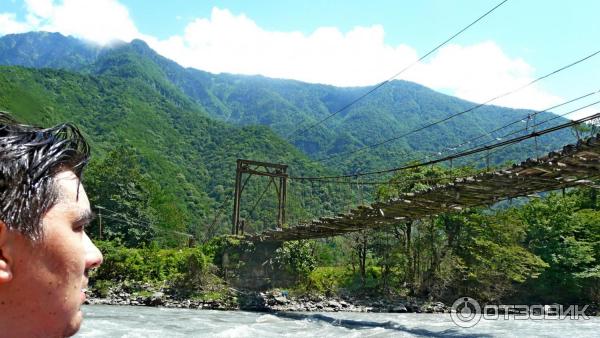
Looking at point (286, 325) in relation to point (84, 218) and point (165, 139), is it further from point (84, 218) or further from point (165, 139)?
point (165, 139)

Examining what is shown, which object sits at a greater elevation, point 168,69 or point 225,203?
point 168,69

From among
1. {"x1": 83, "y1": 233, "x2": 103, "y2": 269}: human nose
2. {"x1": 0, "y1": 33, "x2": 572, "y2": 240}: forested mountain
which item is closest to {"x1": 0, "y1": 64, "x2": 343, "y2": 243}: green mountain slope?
{"x1": 0, "y1": 33, "x2": 572, "y2": 240}: forested mountain

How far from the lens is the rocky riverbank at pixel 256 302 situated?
15961 mm

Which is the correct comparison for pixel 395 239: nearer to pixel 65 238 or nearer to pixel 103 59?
pixel 65 238

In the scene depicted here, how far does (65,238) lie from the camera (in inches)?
17.7

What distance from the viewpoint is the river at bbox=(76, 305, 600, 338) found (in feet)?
33.8

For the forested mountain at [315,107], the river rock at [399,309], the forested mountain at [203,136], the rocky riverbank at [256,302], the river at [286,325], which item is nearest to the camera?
the river at [286,325]

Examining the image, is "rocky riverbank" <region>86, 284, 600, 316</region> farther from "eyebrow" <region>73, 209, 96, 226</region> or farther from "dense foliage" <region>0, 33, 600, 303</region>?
"eyebrow" <region>73, 209, 96, 226</region>

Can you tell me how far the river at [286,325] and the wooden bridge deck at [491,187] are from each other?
2.48 m

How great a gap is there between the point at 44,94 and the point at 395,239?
148 ft

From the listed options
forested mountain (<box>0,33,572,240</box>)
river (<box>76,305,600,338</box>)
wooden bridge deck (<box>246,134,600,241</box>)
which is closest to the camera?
wooden bridge deck (<box>246,134,600,241</box>)

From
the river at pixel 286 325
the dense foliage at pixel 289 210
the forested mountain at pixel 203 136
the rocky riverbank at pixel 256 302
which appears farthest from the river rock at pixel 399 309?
the forested mountain at pixel 203 136

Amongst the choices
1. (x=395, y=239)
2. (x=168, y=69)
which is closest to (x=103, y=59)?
(x=168, y=69)

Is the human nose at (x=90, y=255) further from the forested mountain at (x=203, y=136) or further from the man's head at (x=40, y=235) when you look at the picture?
the forested mountain at (x=203, y=136)
